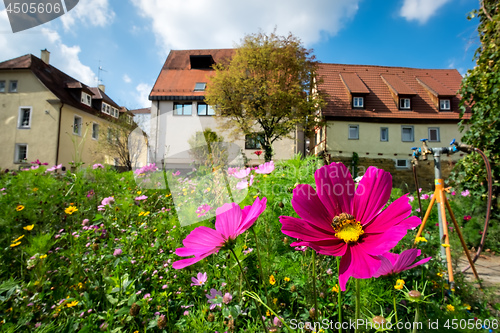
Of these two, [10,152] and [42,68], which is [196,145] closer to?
[10,152]

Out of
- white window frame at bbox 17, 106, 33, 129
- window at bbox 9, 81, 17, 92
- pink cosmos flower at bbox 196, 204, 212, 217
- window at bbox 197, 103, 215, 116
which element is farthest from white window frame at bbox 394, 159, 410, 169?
window at bbox 9, 81, 17, 92

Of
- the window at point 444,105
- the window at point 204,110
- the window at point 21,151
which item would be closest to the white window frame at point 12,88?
the window at point 21,151

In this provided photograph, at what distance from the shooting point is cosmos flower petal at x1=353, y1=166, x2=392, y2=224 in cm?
44

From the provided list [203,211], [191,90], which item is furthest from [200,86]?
[203,211]

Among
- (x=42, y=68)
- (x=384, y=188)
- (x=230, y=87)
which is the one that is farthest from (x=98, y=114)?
(x=384, y=188)

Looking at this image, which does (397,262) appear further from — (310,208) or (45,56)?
(45,56)

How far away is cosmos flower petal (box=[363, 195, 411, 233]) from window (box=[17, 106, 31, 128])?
859 inches

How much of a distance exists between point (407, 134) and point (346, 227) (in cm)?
1816

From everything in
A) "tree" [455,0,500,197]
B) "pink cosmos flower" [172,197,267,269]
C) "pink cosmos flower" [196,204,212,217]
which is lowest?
"pink cosmos flower" [196,204,212,217]

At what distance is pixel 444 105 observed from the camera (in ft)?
52.7

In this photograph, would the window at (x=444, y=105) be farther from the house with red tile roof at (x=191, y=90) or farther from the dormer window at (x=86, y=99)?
the dormer window at (x=86, y=99)

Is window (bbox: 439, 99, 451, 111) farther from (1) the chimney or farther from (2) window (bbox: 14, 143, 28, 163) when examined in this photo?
(1) the chimney

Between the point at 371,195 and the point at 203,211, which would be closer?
the point at 371,195

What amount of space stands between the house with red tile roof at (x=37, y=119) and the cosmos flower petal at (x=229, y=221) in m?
17.0
